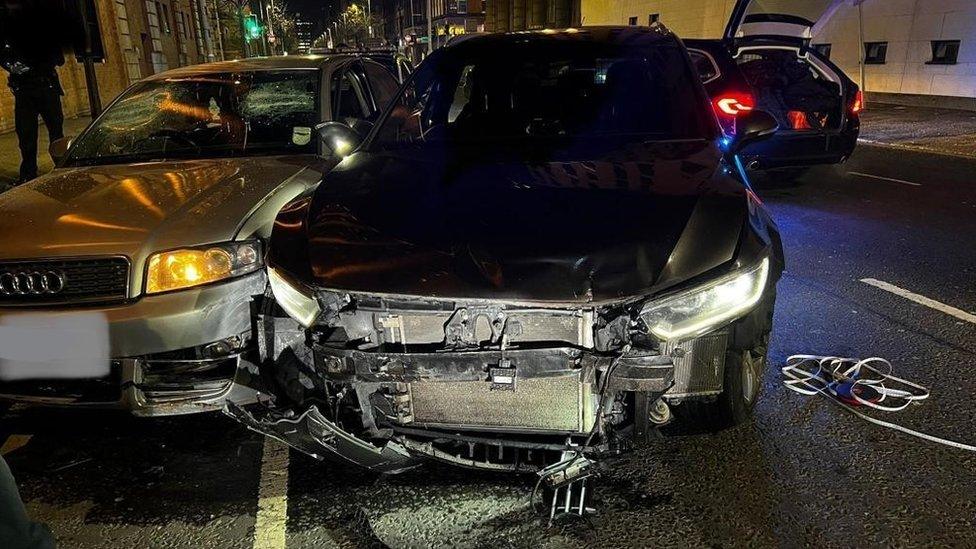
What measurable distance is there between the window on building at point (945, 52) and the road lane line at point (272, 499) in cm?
1789

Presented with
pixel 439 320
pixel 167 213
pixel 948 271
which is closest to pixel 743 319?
pixel 439 320

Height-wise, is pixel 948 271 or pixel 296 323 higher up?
pixel 296 323

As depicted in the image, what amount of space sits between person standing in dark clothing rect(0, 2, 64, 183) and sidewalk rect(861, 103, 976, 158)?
12890 mm

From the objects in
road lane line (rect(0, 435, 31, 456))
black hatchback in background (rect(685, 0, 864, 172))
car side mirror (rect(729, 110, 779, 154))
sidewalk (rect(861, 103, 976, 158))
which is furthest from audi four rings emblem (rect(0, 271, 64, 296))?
sidewalk (rect(861, 103, 976, 158))

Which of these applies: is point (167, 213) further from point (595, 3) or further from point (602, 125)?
point (595, 3)

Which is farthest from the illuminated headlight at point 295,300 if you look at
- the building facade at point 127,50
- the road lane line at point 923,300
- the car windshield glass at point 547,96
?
the building facade at point 127,50

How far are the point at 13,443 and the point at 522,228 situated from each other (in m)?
2.74

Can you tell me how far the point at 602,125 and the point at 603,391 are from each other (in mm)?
1786

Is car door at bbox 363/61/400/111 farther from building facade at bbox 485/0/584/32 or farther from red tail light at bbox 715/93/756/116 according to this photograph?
building facade at bbox 485/0/584/32

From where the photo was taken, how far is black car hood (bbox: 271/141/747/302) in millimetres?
2129

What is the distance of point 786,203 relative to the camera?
783 centimetres

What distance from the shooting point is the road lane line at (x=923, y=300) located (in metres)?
4.30

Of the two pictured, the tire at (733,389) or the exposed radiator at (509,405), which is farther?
the tire at (733,389)

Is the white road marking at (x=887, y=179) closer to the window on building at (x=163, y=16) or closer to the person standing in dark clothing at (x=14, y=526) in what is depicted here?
the person standing in dark clothing at (x=14, y=526)
